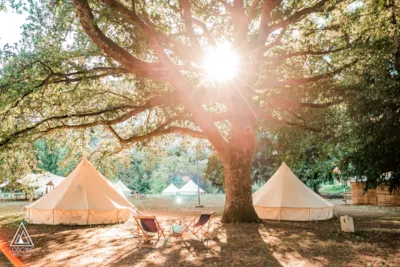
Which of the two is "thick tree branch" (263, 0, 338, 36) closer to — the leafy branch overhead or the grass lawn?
the leafy branch overhead

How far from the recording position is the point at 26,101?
9.28 metres

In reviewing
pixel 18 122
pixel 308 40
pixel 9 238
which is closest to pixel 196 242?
pixel 9 238

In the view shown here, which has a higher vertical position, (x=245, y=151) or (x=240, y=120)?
(x=240, y=120)

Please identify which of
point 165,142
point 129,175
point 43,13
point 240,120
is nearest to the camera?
point 43,13

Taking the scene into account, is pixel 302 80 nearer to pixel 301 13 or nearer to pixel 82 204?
pixel 301 13

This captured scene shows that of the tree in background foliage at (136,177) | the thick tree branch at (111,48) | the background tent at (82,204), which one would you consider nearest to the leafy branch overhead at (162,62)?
the thick tree branch at (111,48)

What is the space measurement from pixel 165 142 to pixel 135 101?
16.1ft

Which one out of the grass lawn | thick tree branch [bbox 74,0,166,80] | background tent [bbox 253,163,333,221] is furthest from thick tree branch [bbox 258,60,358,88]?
the grass lawn

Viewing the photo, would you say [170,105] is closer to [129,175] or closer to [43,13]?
[43,13]

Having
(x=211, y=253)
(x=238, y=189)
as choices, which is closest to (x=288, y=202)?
(x=238, y=189)

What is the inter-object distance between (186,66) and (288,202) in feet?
24.0

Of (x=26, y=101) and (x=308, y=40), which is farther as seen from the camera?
(x=308, y=40)

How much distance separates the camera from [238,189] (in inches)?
434

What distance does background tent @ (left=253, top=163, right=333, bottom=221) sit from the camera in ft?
41.1
